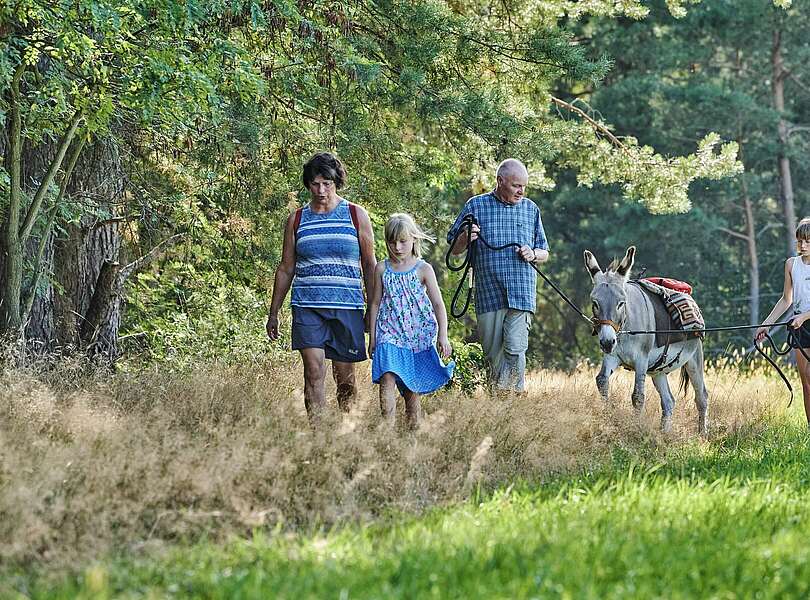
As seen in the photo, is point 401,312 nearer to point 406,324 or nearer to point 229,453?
point 406,324

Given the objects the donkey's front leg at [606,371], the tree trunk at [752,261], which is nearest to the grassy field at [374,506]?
Result: the donkey's front leg at [606,371]

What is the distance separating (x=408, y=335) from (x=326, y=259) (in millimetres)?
812

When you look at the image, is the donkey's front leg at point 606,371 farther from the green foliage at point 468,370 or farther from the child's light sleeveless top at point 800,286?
the child's light sleeveless top at point 800,286

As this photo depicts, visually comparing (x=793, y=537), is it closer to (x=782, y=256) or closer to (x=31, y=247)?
(x=31, y=247)

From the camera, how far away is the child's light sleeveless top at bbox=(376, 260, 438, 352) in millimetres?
7820

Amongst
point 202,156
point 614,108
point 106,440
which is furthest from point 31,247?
point 614,108

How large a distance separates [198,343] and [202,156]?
7.76 feet

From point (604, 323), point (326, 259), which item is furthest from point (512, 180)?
point (326, 259)

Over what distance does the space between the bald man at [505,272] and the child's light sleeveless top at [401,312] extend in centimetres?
135

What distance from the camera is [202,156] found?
11125mm

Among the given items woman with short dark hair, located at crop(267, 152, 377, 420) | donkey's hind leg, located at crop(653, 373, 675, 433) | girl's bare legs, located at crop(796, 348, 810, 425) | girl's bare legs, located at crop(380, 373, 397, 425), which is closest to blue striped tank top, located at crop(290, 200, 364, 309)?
woman with short dark hair, located at crop(267, 152, 377, 420)

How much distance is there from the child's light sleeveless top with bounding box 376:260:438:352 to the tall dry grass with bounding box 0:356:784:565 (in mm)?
552

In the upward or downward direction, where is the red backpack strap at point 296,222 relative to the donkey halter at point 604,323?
upward

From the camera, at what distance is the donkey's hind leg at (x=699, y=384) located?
10297 mm
